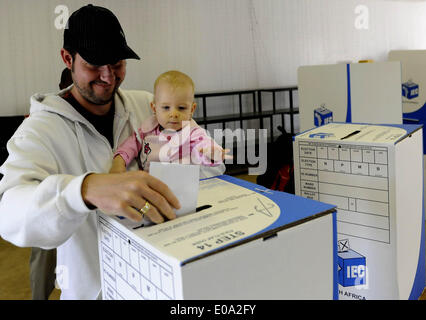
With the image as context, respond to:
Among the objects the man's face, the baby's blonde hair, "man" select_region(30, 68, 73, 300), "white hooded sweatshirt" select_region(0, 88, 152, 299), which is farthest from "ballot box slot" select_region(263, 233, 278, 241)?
"man" select_region(30, 68, 73, 300)

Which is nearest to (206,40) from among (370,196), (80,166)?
(80,166)

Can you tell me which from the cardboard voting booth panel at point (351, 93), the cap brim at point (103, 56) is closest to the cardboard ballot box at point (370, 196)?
the cap brim at point (103, 56)

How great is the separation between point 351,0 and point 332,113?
592cm

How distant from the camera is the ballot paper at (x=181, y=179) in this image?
0.65 m

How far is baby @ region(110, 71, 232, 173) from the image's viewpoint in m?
1.20

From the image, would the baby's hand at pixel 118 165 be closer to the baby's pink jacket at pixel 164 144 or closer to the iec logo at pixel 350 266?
the baby's pink jacket at pixel 164 144

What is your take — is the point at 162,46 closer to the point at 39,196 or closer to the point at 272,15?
the point at 272,15

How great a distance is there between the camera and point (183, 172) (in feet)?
2.16

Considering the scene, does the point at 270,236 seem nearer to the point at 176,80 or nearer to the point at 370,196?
the point at 370,196

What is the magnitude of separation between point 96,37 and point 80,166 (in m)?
0.34

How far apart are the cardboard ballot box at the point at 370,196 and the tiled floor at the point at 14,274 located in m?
1.84

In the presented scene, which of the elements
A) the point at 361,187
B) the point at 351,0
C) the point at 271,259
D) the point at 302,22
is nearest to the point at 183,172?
the point at 271,259

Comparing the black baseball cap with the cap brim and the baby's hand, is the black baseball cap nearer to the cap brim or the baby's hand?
the cap brim

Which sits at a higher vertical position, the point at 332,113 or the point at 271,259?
the point at 332,113
